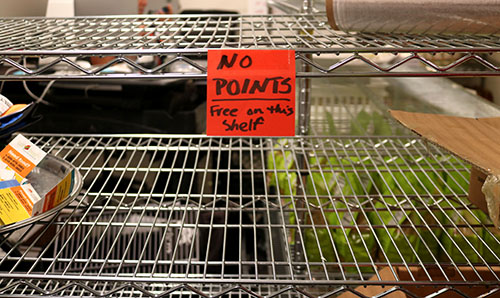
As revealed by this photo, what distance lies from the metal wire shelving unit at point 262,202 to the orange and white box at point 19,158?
10cm

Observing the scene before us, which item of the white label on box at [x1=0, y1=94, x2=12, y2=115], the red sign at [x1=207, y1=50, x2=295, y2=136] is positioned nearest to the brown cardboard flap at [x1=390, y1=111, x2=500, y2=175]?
the red sign at [x1=207, y1=50, x2=295, y2=136]

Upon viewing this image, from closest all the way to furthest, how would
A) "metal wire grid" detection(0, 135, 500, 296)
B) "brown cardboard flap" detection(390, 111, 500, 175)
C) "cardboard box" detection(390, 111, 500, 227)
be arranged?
"cardboard box" detection(390, 111, 500, 227) < "brown cardboard flap" detection(390, 111, 500, 175) < "metal wire grid" detection(0, 135, 500, 296)

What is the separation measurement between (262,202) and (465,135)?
514 millimetres

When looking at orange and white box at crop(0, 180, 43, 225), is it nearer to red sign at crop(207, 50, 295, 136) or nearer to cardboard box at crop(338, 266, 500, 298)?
red sign at crop(207, 50, 295, 136)

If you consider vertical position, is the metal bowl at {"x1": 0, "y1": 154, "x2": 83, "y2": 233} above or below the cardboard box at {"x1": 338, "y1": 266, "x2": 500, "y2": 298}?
above

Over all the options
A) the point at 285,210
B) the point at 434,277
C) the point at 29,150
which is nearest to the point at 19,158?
the point at 29,150

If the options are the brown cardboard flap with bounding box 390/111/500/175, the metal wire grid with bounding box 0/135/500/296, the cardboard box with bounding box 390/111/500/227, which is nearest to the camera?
the cardboard box with bounding box 390/111/500/227

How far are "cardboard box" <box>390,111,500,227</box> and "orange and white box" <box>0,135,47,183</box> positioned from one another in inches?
26.8

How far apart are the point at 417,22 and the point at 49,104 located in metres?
1.11

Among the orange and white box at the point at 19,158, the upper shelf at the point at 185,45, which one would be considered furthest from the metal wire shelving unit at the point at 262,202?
the orange and white box at the point at 19,158

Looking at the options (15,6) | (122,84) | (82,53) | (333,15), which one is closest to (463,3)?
(333,15)

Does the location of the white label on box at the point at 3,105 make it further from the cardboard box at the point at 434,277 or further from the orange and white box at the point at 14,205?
the cardboard box at the point at 434,277

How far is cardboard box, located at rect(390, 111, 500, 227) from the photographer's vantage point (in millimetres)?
601

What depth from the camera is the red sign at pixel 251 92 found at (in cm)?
66
